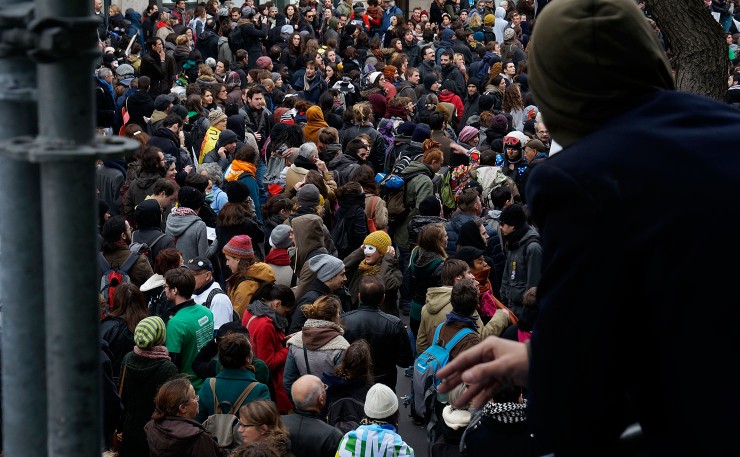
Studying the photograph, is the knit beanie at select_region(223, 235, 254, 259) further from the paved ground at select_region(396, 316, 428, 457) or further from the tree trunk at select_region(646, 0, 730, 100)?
the tree trunk at select_region(646, 0, 730, 100)

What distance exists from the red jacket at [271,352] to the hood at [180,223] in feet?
7.73

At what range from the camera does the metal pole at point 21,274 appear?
1666 mm

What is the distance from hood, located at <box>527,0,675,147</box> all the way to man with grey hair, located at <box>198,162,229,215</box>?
31.8 feet

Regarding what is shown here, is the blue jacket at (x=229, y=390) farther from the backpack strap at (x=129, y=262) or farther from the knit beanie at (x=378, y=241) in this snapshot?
the knit beanie at (x=378, y=241)

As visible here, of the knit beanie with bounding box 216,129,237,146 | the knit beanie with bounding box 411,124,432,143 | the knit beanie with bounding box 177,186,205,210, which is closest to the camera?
the knit beanie with bounding box 177,186,205,210

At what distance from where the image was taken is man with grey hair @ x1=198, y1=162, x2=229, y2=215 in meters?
11.7

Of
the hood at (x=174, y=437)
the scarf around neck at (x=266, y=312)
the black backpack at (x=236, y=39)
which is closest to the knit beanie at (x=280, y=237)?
the scarf around neck at (x=266, y=312)

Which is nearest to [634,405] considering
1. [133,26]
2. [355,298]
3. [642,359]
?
[642,359]

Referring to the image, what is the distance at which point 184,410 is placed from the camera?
632cm

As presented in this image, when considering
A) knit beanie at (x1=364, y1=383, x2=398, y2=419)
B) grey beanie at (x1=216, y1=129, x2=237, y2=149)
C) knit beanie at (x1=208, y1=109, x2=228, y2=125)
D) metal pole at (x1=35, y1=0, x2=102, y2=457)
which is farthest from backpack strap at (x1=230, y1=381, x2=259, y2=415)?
knit beanie at (x1=208, y1=109, x2=228, y2=125)

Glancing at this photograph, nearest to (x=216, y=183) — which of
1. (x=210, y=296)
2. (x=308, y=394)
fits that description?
(x=210, y=296)

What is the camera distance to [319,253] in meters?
10.1

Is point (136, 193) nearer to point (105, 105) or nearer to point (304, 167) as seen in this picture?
point (304, 167)

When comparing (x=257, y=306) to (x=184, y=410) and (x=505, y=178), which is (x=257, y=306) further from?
(x=505, y=178)
